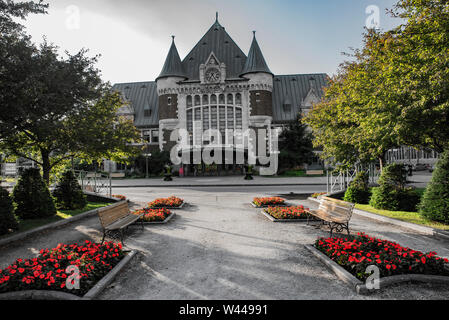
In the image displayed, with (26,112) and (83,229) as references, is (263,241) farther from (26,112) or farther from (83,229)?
(26,112)

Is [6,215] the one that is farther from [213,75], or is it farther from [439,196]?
[213,75]

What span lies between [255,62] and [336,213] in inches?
1457

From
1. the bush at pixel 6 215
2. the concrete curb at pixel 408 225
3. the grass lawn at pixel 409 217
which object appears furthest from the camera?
the grass lawn at pixel 409 217

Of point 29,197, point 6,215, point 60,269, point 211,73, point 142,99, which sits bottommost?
point 60,269

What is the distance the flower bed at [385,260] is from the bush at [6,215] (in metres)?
9.08

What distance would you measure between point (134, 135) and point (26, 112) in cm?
576

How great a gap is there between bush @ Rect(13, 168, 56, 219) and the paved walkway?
5.44 feet

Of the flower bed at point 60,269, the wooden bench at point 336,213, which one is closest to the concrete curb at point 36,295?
the flower bed at point 60,269

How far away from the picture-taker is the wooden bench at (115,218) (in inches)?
284

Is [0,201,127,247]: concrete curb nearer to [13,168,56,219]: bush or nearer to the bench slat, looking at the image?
the bench slat

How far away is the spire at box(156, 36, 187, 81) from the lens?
42.2 m

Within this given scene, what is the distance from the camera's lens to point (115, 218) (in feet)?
26.8

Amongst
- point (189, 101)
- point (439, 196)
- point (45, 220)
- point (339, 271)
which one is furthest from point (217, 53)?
point (339, 271)

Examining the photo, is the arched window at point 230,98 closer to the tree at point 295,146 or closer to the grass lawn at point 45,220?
the tree at point 295,146
